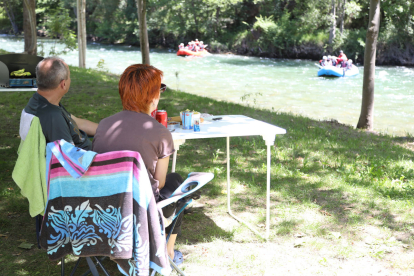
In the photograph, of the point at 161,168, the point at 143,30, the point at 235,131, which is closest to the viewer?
the point at 161,168

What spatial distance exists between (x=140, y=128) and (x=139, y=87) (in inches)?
9.0

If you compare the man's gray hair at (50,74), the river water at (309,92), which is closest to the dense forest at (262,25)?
the river water at (309,92)

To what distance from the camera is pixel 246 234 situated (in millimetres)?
3414

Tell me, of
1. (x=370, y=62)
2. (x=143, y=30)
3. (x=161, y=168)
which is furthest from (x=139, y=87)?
(x=143, y=30)

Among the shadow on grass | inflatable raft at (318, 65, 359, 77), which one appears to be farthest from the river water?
the shadow on grass

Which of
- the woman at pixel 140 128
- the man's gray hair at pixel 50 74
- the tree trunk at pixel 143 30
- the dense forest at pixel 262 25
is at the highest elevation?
the dense forest at pixel 262 25

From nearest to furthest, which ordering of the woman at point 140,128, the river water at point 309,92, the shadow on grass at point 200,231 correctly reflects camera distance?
the woman at point 140,128, the shadow on grass at point 200,231, the river water at point 309,92

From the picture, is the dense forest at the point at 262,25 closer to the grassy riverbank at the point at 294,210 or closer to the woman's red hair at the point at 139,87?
the grassy riverbank at the point at 294,210

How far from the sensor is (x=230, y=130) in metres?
3.07

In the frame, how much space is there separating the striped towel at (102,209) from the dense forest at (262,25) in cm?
2657

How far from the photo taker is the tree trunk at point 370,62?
7.71 metres

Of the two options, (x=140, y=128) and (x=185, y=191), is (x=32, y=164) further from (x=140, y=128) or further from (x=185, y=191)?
(x=185, y=191)

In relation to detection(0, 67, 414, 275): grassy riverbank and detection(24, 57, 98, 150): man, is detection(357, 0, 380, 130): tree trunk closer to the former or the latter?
detection(0, 67, 414, 275): grassy riverbank

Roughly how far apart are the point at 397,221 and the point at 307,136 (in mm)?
2933
